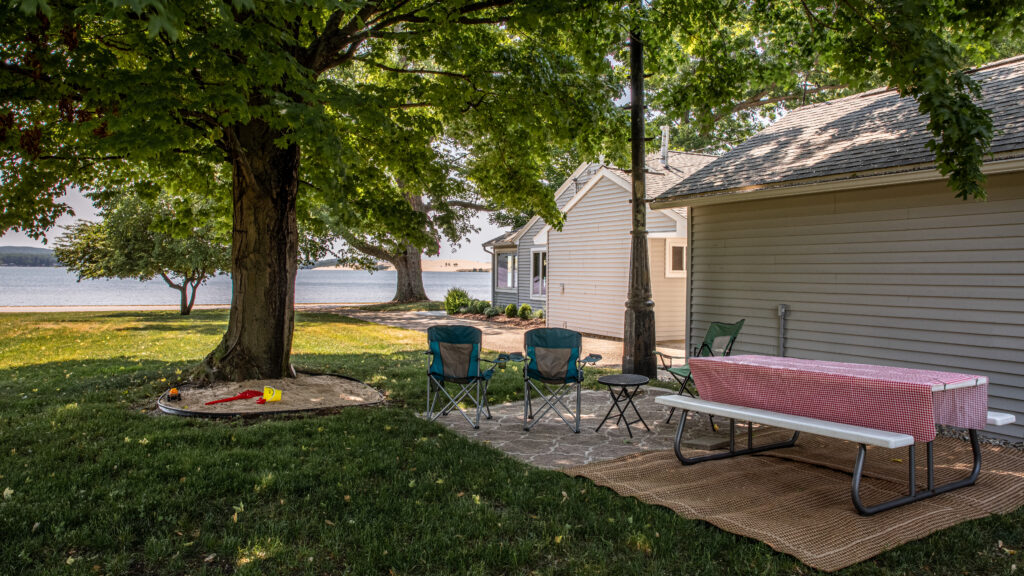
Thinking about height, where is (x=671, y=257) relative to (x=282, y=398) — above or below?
above

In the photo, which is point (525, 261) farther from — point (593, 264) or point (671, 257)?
point (671, 257)

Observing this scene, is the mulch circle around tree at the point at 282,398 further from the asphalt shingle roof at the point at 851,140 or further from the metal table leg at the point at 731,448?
the asphalt shingle roof at the point at 851,140

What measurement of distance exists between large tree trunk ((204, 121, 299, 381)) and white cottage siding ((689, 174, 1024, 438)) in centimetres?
608

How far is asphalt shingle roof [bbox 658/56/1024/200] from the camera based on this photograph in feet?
20.3

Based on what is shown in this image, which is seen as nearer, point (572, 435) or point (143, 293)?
point (572, 435)

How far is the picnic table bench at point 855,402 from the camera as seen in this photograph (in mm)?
3693

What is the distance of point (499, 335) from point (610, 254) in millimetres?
3778

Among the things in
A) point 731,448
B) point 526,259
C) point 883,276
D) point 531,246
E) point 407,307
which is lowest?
point 731,448

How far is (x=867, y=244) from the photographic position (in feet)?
22.8

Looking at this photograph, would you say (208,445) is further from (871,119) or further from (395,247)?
(871,119)

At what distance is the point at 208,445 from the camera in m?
5.04

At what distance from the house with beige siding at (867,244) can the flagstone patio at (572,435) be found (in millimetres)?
2371

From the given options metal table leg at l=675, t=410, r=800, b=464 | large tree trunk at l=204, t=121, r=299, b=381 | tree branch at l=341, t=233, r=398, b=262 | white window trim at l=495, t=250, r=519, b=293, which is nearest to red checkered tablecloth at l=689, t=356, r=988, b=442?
metal table leg at l=675, t=410, r=800, b=464

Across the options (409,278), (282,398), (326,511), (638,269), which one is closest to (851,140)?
(638,269)
